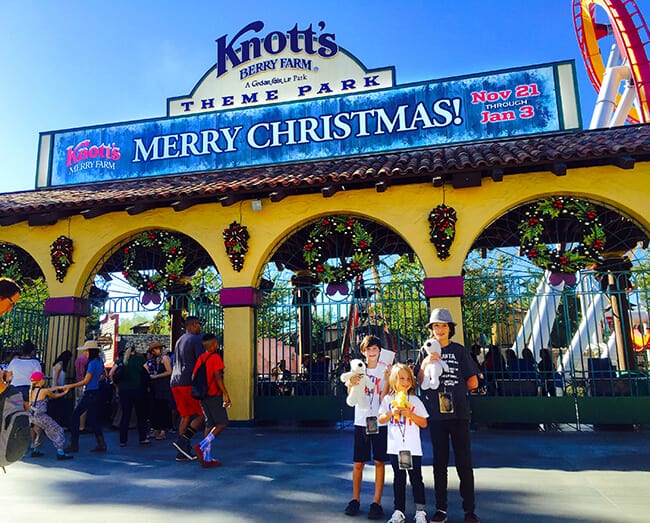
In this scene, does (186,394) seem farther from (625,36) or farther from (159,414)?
(625,36)

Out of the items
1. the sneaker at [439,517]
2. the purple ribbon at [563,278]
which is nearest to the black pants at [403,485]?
the sneaker at [439,517]

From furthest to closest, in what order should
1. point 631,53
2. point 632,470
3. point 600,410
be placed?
1. point 631,53
2. point 600,410
3. point 632,470

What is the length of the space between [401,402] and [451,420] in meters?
0.49

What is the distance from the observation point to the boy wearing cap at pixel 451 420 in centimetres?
402

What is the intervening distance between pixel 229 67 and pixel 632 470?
1158cm

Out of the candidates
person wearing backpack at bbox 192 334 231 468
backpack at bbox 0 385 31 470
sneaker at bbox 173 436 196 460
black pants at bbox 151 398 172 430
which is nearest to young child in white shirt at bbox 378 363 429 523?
backpack at bbox 0 385 31 470

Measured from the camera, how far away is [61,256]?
10359mm

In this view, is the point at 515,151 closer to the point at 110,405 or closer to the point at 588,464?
the point at 588,464

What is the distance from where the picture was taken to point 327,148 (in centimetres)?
1101

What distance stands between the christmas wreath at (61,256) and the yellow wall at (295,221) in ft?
0.35

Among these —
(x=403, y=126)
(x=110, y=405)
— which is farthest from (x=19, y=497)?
(x=403, y=126)

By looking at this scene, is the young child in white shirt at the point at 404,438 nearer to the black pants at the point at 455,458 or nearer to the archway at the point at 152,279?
the black pants at the point at 455,458

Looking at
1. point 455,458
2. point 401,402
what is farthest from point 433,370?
point 455,458

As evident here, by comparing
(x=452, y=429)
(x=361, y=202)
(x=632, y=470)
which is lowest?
(x=632, y=470)
